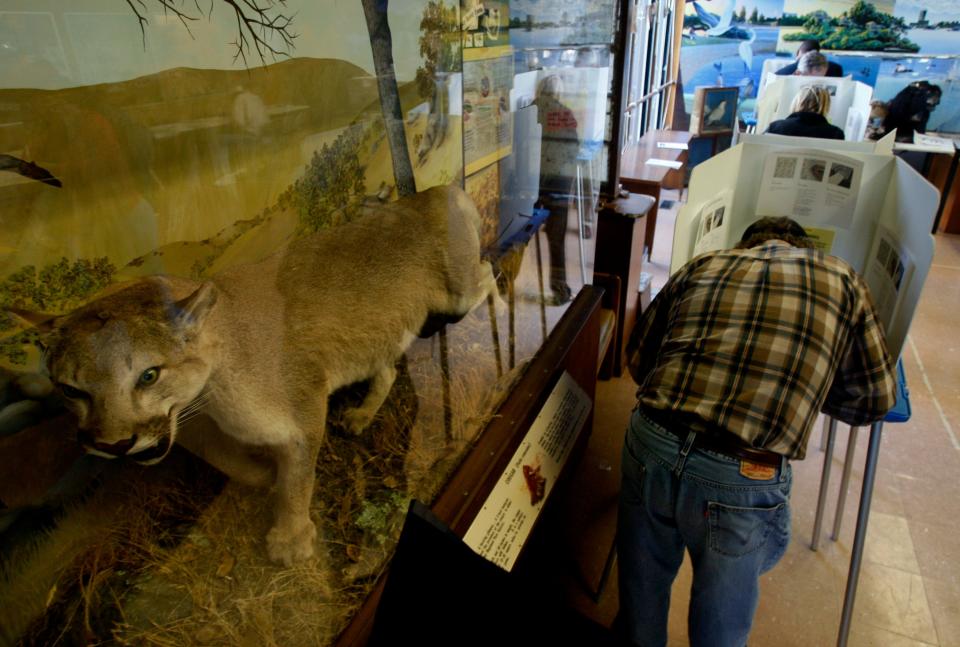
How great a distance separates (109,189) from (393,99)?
69cm

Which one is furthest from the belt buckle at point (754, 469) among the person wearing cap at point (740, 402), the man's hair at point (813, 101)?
the man's hair at point (813, 101)

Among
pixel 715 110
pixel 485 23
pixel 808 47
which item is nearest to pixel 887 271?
pixel 485 23

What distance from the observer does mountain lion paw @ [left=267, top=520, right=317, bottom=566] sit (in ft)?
3.41

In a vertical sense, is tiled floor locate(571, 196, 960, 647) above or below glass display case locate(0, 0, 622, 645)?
below

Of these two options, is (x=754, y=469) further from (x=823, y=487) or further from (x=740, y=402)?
(x=823, y=487)

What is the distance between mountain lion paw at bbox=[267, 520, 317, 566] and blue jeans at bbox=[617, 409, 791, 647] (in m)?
1.06

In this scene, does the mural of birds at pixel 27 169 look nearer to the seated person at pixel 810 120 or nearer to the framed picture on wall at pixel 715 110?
the seated person at pixel 810 120

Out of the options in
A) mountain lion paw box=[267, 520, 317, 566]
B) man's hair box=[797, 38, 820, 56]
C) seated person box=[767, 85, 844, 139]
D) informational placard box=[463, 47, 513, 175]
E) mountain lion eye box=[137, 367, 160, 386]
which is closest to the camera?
mountain lion eye box=[137, 367, 160, 386]

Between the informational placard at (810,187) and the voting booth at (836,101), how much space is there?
331 centimetres

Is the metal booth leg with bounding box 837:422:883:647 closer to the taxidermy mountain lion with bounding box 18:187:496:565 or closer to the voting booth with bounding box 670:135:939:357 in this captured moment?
the voting booth with bounding box 670:135:939:357

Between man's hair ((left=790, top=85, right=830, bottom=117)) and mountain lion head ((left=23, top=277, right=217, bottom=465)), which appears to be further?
man's hair ((left=790, top=85, right=830, bottom=117))

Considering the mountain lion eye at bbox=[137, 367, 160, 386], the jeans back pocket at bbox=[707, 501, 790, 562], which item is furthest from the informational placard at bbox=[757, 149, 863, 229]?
the mountain lion eye at bbox=[137, 367, 160, 386]

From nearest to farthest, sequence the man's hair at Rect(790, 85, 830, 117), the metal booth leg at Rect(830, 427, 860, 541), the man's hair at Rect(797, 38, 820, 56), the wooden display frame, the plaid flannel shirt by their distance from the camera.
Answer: the wooden display frame < the plaid flannel shirt < the metal booth leg at Rect(830, 427, 860, 541) < the man's hair at Rect(790, 85, 830, 117) < the man's hair at Rect(797, 38, 820, 56)

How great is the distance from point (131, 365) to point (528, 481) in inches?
51.6
